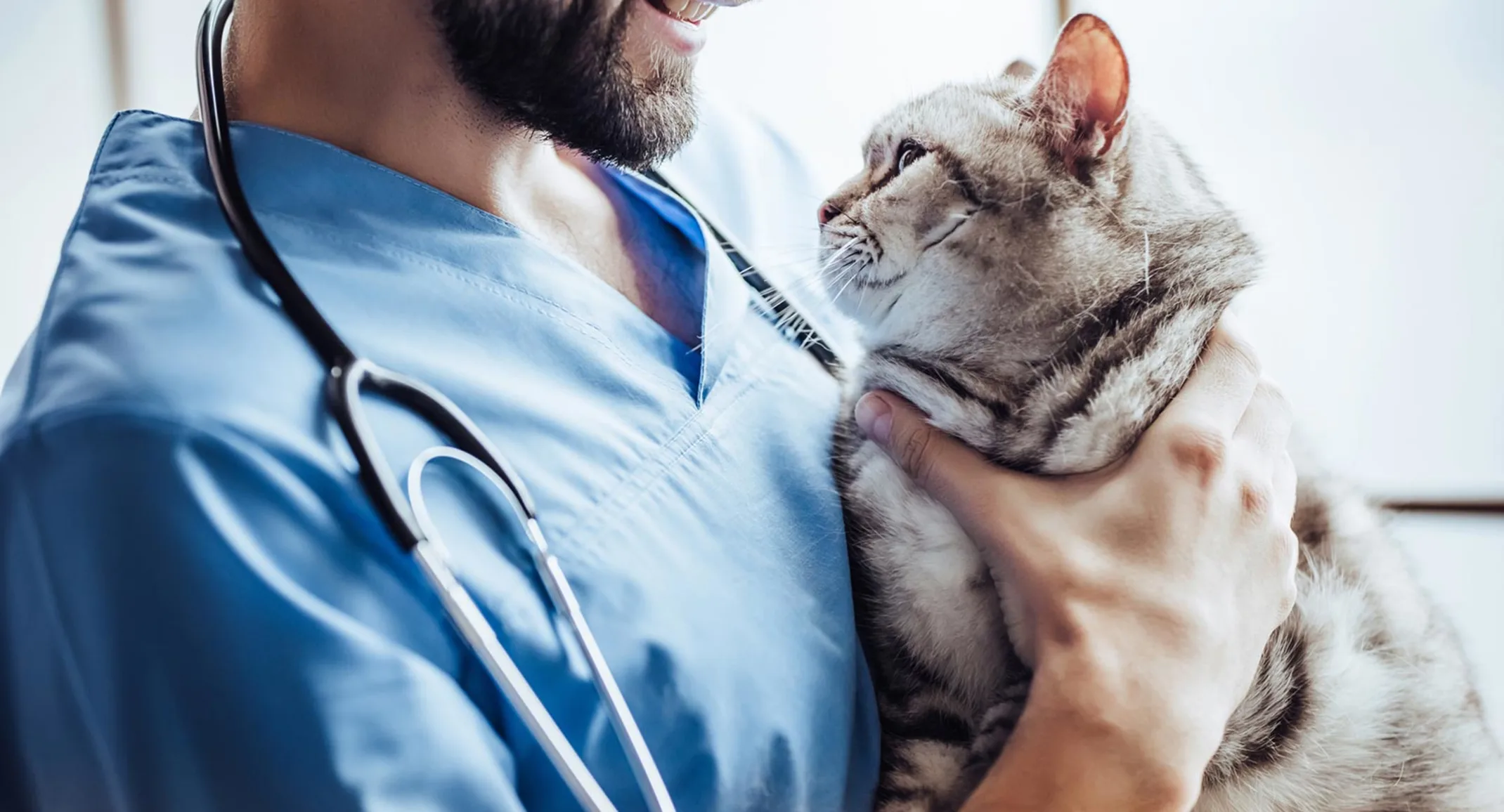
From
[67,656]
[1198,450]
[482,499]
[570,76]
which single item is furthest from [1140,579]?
[67,656]

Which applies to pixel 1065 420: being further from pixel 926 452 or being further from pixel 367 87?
pixel 367 87

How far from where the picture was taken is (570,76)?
76 cm

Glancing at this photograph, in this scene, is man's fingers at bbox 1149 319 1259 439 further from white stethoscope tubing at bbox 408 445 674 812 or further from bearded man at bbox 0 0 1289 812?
white stethoscope tubing at bbox 408 445 674 812

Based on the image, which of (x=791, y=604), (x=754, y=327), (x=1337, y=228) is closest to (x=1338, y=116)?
(x=1337, y=228)

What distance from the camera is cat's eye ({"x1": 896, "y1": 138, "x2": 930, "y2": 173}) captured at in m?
0.91

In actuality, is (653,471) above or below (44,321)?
below

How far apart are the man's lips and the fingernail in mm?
360

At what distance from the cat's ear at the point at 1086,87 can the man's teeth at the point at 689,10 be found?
301 millimetres

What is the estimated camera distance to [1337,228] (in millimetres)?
1414

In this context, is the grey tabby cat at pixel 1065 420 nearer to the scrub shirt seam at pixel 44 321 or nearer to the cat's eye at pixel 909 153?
the cat's eye at pixel 909 153

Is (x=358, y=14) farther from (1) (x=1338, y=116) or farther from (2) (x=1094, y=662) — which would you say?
(1) (x=1338, y=116)

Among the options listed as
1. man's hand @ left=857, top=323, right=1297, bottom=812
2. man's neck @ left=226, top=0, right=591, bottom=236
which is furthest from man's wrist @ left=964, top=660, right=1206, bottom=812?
man's neck @ left=226, top=0, right=591, bottom=236

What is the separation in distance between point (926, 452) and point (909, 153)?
297 millimetres

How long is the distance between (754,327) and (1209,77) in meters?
0.99
